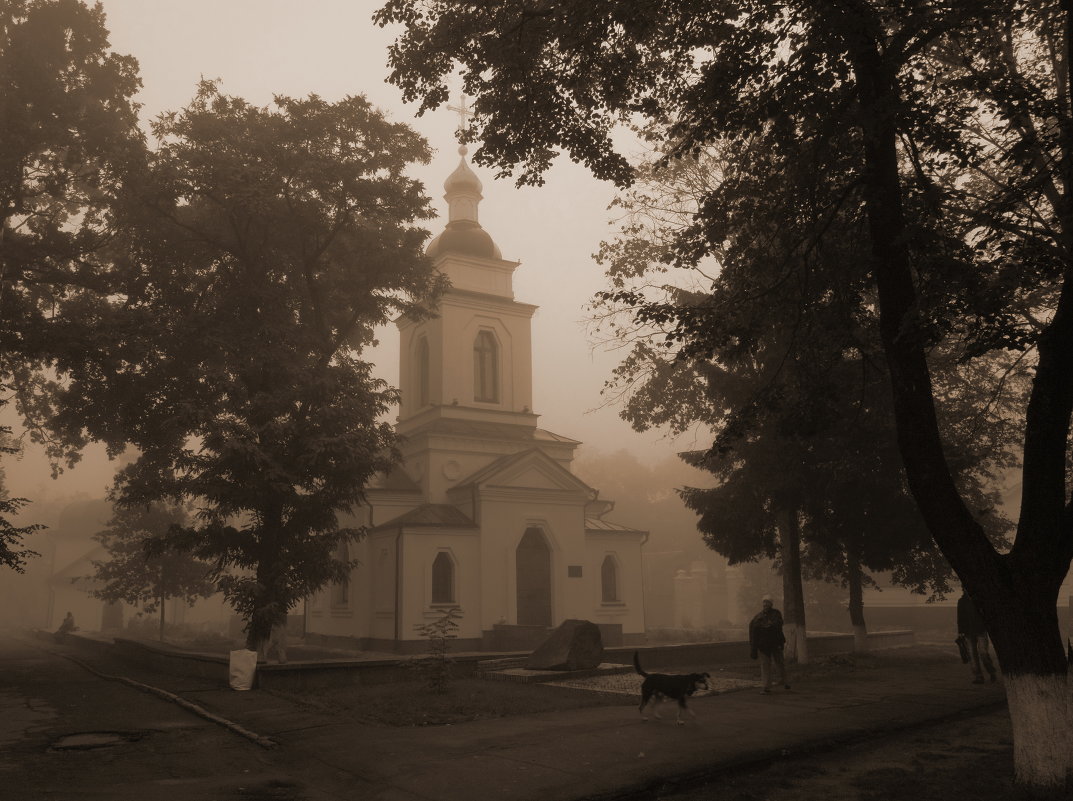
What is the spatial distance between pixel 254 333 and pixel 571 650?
11.2m

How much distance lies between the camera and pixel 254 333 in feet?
69.7

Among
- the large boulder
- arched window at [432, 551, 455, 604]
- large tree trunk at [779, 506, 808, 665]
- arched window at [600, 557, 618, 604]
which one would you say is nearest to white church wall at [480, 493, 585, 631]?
arched window at [432, 551, 455, 604]

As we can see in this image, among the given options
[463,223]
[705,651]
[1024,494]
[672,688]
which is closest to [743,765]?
[672,688]

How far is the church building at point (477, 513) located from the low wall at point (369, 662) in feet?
24.1

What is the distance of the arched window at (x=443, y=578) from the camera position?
2811 centimetres

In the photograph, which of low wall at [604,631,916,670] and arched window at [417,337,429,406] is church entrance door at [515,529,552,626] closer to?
arched window at [417,337,429,406]

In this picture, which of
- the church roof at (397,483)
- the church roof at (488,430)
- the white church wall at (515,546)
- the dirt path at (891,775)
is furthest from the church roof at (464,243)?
the dirt path at (891,775)

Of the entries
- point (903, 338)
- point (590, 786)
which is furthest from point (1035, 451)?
point (590, 786)

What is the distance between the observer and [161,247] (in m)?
21.8

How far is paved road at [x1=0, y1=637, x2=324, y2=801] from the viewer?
789cm

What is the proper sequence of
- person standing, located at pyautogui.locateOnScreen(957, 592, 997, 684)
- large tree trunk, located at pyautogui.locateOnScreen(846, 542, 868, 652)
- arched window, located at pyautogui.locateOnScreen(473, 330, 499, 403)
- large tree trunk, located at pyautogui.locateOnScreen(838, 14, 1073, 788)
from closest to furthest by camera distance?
large tree trunk, located at pyautogui.locateOnScreen(838, 14, 1073, 788)
person standing, located at pyautogui.locateOnScreen(957, 592, 997, 684)
large tree trunk, located at pyautogui.locateOnScreen(846, 542, 868, 652)
arched window, located at pyautogui.locateOnScreen(473, 330, 499, 403)

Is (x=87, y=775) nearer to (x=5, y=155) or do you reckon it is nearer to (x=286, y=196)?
(x=286, y=196)

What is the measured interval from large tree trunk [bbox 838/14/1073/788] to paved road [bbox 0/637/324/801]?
6634 millimetres

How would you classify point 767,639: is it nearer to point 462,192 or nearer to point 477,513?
point 477,513
